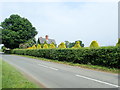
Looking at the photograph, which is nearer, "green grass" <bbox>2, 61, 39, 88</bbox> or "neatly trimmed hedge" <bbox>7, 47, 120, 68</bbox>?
"green grass" <bbox>2, 61, 39, 88</bbox>

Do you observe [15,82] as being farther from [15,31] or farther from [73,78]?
[15,31]

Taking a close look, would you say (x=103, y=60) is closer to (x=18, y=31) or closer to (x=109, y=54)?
(x=109, y=54)

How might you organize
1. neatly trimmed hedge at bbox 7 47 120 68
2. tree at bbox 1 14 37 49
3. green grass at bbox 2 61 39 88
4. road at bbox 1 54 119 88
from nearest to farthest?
green grass at bbox 2 61 39 88 → road at bbox 1 54 119 88 → neatly trimmed hedge at bbox 7 47 120 68 → tree at bbox 1 14 37 49

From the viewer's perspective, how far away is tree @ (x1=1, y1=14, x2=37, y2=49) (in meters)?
36.8

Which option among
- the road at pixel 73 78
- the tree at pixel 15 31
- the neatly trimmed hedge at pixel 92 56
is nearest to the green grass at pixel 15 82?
the road at pixel 73 78

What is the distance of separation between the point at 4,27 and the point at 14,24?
154 inches

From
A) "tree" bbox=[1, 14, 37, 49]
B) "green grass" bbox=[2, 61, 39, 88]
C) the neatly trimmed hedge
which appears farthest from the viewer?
"tree" bbox=[1, 14, 37, 49]

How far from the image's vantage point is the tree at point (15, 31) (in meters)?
36.8

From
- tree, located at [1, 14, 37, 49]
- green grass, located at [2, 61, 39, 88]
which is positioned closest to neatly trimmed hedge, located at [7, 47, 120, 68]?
green grass, located at [2, 61, 39, 88]

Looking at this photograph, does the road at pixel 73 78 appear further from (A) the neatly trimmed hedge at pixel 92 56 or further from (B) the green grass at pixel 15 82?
(A) the neatly trimmed hedge at pixel 92 56

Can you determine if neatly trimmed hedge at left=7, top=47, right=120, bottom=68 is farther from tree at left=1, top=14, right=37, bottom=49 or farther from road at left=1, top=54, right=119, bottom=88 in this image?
tree at left=1, top=14, right=37, bottom=49

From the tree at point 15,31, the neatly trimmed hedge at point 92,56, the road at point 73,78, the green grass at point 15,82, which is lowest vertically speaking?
the road at point 73,78

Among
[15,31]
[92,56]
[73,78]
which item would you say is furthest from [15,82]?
[15,31]

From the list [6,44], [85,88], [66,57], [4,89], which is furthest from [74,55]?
[6,44]
